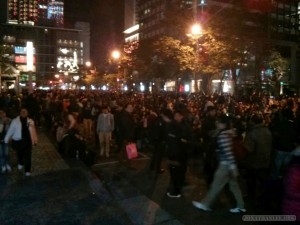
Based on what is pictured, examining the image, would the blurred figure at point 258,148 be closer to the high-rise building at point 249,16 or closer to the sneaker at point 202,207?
the sneaker at point 202,207

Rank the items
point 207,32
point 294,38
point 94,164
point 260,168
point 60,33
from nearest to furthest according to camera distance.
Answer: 1. point 260,168
2. point 94,164
3. point 207,32
4. point 294,38
5. point 60,33

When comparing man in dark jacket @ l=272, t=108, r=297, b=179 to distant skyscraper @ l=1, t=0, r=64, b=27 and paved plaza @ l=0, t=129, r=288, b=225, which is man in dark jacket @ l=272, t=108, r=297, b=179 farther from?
distant skyscraper @ l=1, t=0, r=64, b=27

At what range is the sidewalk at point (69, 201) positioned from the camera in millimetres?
6504

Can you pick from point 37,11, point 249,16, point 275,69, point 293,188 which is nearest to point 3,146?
point 293,188

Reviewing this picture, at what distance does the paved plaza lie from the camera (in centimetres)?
648

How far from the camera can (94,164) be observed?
11008 millimetres

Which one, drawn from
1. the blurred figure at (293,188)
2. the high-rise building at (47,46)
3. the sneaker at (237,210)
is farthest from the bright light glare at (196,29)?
the high-rise building at (47,46)

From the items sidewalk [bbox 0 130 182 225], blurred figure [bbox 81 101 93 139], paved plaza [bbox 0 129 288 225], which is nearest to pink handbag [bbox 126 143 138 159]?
paved plaza [bbox 0 129 288 225]

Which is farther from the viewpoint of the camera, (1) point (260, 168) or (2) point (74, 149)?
(2) point (74, 149)

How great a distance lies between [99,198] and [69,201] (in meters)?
0.61

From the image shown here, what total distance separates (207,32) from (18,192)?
41.2ft

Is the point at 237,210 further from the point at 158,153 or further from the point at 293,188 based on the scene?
the point at 158,153

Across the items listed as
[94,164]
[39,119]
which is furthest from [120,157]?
[39,119]

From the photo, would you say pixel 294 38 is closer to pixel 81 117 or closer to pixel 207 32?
pixel 207 32
